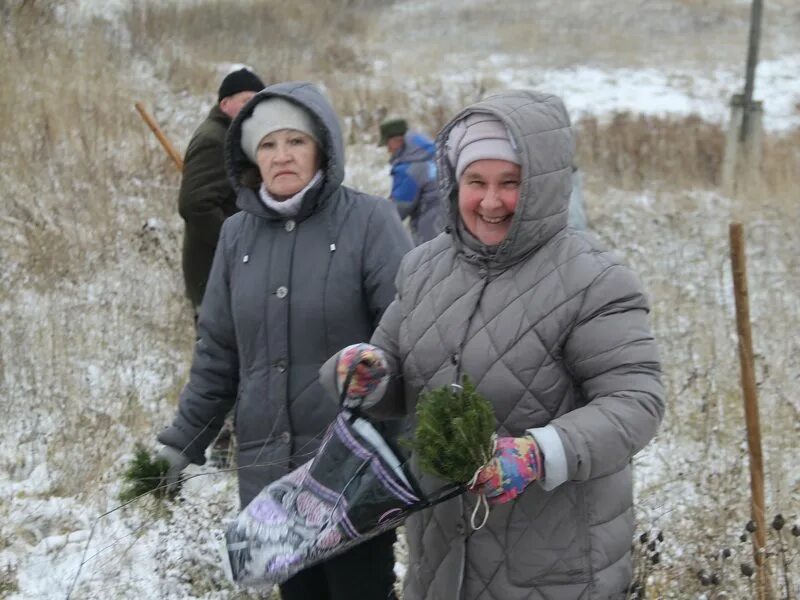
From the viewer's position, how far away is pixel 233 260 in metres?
2.46

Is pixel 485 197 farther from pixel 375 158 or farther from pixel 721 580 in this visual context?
pixel 375 158

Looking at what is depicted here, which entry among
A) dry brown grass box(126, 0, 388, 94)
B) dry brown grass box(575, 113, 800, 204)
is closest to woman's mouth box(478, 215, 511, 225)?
dry brown grass box(575, 113, 800, 204)

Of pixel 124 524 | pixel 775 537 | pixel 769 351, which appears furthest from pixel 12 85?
pixel 775 537

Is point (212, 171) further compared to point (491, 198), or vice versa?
point (212, 171)

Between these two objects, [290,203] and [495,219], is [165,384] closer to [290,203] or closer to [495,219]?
[290,203]

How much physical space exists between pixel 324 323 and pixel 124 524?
175 cm

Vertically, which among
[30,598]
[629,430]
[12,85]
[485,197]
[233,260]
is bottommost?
[30,598]

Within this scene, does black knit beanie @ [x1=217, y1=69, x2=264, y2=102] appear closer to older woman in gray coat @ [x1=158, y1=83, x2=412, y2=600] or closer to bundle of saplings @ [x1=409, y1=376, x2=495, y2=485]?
older woman in gray coat @ [x1=158, y1=83, x2=412, y2=600]

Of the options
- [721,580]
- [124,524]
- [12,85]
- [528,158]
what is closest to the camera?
[528,158]

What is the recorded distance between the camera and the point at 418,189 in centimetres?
600

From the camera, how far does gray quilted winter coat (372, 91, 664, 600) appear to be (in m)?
1.64

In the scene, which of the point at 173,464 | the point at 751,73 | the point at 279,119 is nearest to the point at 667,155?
the point at 751,73

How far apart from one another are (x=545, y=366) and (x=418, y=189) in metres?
4.35

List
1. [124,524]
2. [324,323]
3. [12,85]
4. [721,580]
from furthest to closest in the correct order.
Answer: [12,85], [124,524], [721,580], [324,323]
